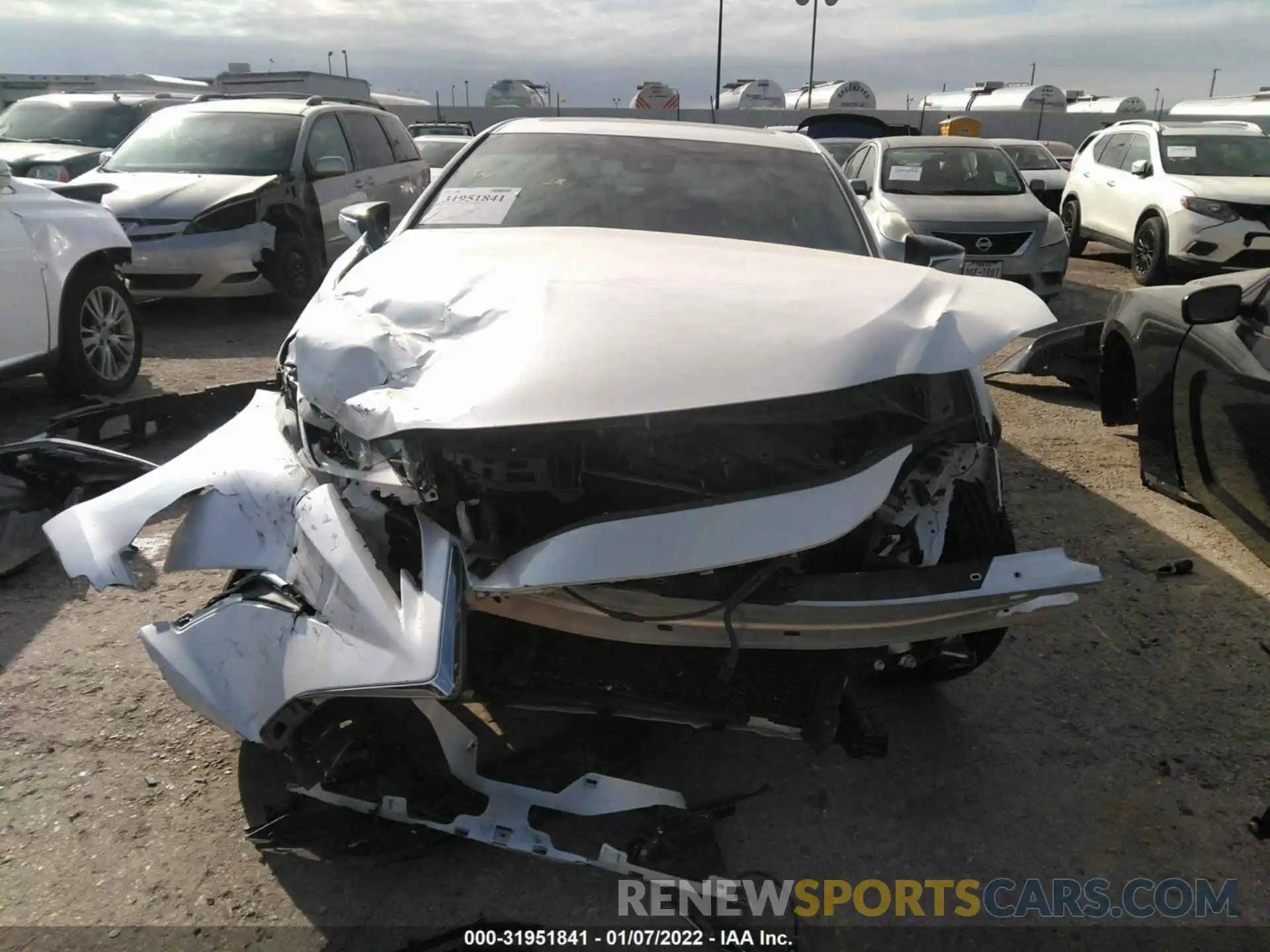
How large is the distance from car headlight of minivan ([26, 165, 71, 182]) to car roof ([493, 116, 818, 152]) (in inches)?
280

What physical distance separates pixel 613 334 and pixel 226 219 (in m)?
6.53

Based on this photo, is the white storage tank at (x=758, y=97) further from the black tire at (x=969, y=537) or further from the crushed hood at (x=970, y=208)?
the black tire at (x=969, y=537)

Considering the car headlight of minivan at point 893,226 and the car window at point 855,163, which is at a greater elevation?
the car window at point 855,163

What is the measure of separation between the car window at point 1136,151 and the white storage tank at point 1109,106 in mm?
19846

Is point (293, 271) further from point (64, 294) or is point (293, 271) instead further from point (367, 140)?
point (64, 294)

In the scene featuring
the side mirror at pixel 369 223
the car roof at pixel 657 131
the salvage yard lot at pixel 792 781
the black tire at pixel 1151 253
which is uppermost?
the car roof at pixel 657 131

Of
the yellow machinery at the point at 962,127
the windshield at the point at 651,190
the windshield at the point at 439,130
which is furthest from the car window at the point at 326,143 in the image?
the yellow machinery at the point at 962,127

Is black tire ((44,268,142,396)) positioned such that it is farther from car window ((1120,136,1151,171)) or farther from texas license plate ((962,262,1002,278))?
car window ((1120,136,1151,171))

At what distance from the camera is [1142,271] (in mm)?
10305

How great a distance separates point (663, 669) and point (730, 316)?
885mm

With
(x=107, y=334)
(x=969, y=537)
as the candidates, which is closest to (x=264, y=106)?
(x=107, y=334)

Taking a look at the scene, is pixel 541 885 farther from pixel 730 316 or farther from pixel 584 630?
pixel 730 316

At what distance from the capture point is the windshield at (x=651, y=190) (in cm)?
345

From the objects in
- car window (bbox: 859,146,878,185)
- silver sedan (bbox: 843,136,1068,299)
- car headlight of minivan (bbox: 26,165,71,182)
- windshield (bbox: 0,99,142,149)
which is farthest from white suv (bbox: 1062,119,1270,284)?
windshield (bbox: 0,99,142,149)
